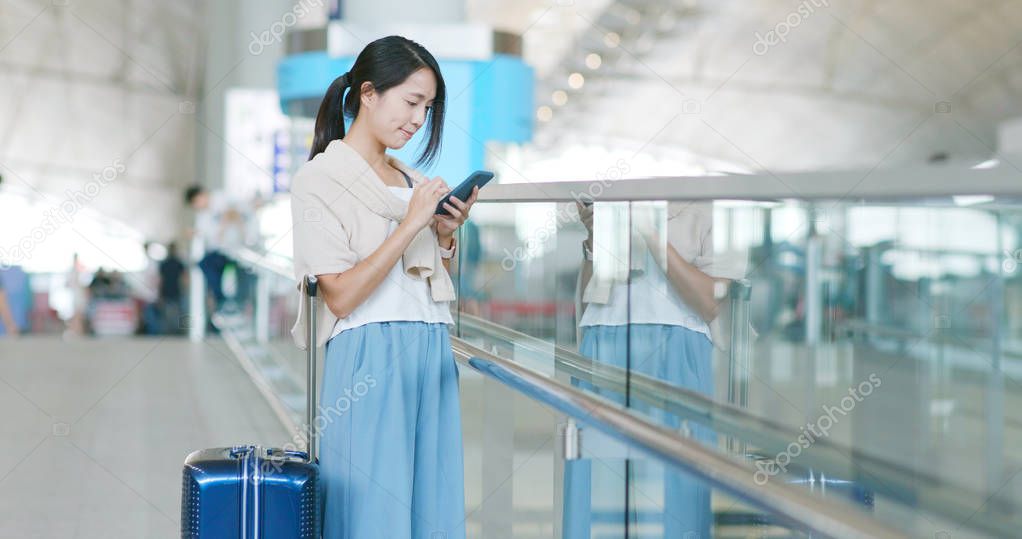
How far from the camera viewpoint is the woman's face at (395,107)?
264 cm

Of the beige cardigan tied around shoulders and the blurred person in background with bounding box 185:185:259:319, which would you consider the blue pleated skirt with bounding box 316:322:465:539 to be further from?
the blurred person in background with bounding box 185:185:259:319

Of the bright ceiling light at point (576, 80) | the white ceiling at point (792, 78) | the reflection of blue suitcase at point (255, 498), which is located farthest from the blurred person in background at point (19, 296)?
the reflection of blue suitcase at point (255, 498)

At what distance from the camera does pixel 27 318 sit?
72.9 feet

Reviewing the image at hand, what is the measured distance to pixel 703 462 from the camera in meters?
1.71

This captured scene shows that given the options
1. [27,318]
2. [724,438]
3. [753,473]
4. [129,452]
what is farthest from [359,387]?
[27,318]

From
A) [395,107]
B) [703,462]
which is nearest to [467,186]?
[395,107]

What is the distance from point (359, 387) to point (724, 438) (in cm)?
108

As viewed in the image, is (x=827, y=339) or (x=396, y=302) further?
(x=396, y=302)

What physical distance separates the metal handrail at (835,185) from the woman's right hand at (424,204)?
0.37 m

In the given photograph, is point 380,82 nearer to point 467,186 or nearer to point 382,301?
point 467,186

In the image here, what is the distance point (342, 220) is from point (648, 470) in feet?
2.84

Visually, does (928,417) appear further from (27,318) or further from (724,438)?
(27,318)

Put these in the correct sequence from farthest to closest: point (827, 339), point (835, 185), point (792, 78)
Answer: point (792, 78) → point (827, 339) → point (835, 185)

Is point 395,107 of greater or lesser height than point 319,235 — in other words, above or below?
above
